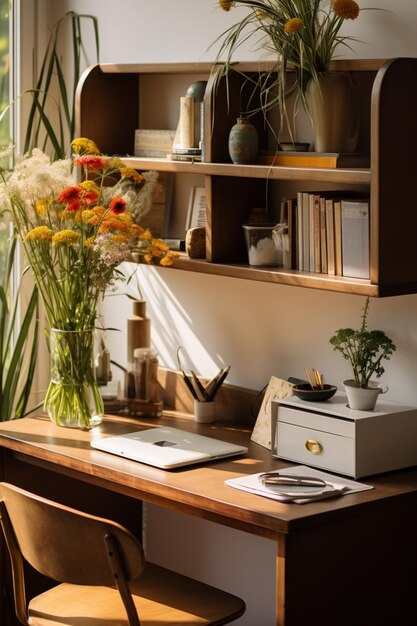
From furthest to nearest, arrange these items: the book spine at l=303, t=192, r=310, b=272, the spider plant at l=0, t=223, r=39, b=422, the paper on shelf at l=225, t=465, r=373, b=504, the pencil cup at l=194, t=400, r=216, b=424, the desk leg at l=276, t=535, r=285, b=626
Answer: the spider plant at l=0, t=223, r=39, b=422 < the pencil cup at l=194, t=400, r=216, b=424 < the book spine at l=303, t=192, r=310, b=272 < the paper on shelf at l=225, t=465, r=373, b=504 < the desk leg at l=276, t=535, r=285, b=626

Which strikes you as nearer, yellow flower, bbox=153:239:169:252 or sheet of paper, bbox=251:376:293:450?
sheet of paper, bbox=251:376:293:450

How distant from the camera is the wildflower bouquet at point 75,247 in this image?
2984mm

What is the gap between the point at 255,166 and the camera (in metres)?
2.88

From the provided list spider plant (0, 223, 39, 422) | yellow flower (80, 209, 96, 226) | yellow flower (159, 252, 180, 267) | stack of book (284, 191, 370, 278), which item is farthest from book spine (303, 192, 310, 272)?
spider plant (0, 223, 39, 422)

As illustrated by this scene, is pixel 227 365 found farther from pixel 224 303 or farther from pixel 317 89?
pixel 317 89

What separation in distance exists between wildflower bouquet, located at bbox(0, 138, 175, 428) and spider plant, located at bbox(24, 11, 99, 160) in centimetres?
56

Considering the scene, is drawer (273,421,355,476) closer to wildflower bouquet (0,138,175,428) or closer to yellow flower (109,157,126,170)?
wildflower bouquet (0,138,175,428)

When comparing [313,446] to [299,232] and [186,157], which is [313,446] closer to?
[299,232]

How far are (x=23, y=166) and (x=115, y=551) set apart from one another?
1171 mm

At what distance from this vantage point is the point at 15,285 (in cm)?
385

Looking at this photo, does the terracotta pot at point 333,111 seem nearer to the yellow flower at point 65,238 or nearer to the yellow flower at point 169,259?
the yellow flower at point 169,259

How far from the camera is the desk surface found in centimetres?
242

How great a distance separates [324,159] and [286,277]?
315 millimetres

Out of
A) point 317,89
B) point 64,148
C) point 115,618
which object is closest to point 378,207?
point 317,89
